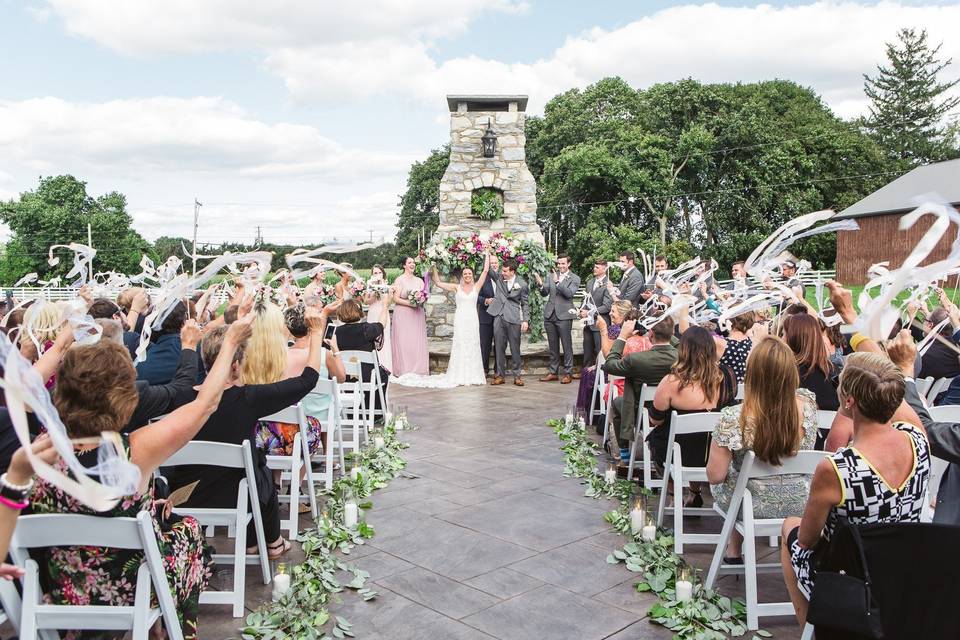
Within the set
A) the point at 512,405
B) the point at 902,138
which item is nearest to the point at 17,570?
the point at 512,405

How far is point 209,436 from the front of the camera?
4.02m

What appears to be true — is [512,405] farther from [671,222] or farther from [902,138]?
[902,138]

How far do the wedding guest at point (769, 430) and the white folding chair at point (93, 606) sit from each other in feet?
8.78

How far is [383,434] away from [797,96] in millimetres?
40067

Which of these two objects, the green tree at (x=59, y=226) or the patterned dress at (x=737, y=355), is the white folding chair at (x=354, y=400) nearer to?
the patterned dress at (x=737, y=355)

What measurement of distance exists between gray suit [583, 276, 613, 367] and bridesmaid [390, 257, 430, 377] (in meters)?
2.55

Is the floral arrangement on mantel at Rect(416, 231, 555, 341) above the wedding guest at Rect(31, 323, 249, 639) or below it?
above

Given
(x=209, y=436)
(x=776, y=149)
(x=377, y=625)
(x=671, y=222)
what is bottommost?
(x=377, y=625)

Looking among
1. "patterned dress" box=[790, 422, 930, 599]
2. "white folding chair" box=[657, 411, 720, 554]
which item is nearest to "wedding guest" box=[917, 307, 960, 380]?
"white folding chair" box=[657, 411, 720, 554]

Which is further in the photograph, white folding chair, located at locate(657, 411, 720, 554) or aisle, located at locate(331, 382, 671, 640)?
white folding chair, located at locate(657, 411, 720, 554)

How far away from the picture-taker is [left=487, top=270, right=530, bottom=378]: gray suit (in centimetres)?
1148

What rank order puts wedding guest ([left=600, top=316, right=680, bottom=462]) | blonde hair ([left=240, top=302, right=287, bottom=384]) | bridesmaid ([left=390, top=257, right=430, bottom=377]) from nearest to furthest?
blonde hair ([left=240, top=302, right=287, bottom=384])
wedding guest ([left=600, top=316, right=680, bottom=462])
bridesmaid ([left=390, top=257, right=430, bottom=377])

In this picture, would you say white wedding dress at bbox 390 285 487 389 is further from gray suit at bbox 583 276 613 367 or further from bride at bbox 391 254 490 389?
gray suit at bbox 583 276 613 367

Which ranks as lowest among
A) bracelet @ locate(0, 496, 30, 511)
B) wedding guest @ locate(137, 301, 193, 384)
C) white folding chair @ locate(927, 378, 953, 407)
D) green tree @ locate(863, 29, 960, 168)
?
white folding chair @ locate(927, 378, 953, 407)
